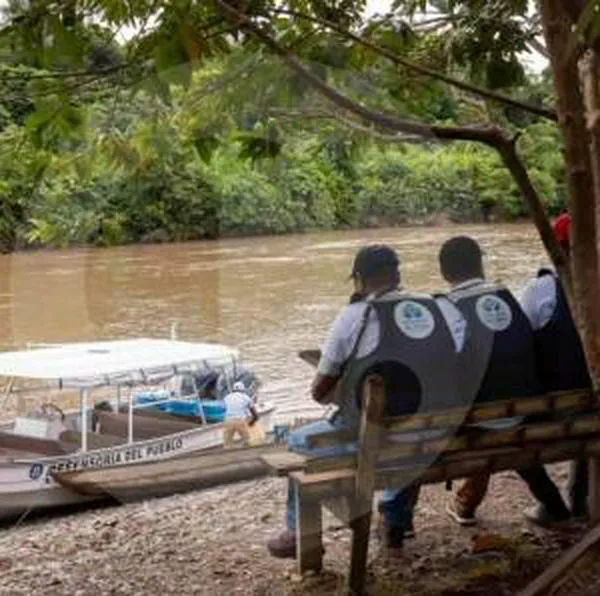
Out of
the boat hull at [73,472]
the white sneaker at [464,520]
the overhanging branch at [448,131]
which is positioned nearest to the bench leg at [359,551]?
the white sneaker at [464,520]

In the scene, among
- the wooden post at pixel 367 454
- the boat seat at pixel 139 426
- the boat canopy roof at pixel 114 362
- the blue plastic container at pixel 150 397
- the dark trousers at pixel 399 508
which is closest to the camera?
the wooden post at pixel 367 454

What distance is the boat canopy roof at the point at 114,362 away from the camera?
9.30 metres

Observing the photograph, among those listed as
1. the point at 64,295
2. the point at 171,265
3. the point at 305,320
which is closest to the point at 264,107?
the point at 305,320

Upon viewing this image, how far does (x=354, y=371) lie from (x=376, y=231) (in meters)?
4.79

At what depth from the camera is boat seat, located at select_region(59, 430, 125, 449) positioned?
9414 mm

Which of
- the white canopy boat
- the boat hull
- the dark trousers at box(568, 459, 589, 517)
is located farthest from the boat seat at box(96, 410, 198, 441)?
the dark trousers at box(568, 459, 589, 517)

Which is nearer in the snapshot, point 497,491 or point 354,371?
point 354,371

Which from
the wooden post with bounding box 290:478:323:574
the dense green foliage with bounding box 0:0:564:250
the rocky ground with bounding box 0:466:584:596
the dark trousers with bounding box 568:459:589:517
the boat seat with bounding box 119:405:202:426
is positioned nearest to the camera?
the dense green foliage with bounding box 0:0:564:250

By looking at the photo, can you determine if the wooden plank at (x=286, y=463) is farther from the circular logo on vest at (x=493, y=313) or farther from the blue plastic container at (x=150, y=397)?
the blue plastic container at (x=150, y=397)

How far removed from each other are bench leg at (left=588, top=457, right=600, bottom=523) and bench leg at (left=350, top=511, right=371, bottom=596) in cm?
80

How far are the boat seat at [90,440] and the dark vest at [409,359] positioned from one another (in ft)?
21.1

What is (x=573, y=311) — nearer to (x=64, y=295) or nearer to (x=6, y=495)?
(x=6, y=495)

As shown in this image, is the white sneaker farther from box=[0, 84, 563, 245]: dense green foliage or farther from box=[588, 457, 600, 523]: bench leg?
box=[0, 84, 563, 245]: dense green foliage

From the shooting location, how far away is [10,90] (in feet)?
11.4
